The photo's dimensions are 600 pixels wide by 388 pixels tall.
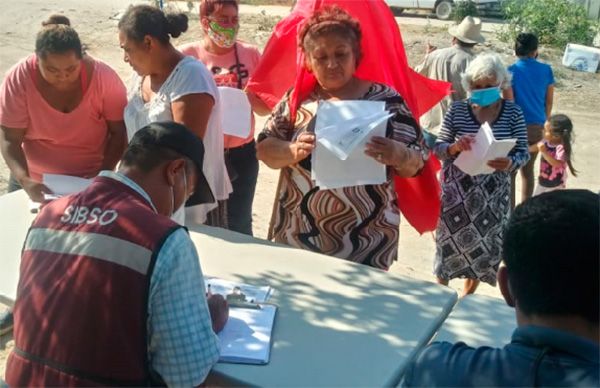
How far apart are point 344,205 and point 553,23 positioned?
459 inches

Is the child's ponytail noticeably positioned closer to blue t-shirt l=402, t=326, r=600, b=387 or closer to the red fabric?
the red fabric

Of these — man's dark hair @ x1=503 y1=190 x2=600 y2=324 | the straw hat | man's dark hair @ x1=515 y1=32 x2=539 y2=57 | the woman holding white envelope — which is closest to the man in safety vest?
man's dark hair @ x1=503 y1=190 x2=600 y2=324

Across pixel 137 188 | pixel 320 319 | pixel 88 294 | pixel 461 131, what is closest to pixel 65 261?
pixel 88 294

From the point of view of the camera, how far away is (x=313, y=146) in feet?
9.27

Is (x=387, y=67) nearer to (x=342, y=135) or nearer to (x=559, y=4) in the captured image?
(x=342, y=135)

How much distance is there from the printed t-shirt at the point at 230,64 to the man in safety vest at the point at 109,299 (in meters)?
2.07

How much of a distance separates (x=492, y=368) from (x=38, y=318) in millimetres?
1225

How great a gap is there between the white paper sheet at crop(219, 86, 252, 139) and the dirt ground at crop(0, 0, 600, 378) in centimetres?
180

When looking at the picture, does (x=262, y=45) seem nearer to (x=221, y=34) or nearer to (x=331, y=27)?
(x=221, y=34)

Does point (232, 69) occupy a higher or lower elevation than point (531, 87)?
higher

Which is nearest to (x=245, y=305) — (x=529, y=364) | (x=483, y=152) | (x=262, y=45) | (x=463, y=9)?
(x=529, y=364)

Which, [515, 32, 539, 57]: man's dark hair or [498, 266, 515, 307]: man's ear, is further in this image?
[515, 32, 539, 57]: man's dark hair

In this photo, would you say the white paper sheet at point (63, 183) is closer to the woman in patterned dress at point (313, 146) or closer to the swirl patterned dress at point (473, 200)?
the woman in patterned dress at point (313, 146)

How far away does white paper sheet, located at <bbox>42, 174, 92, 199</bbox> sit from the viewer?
328cm
